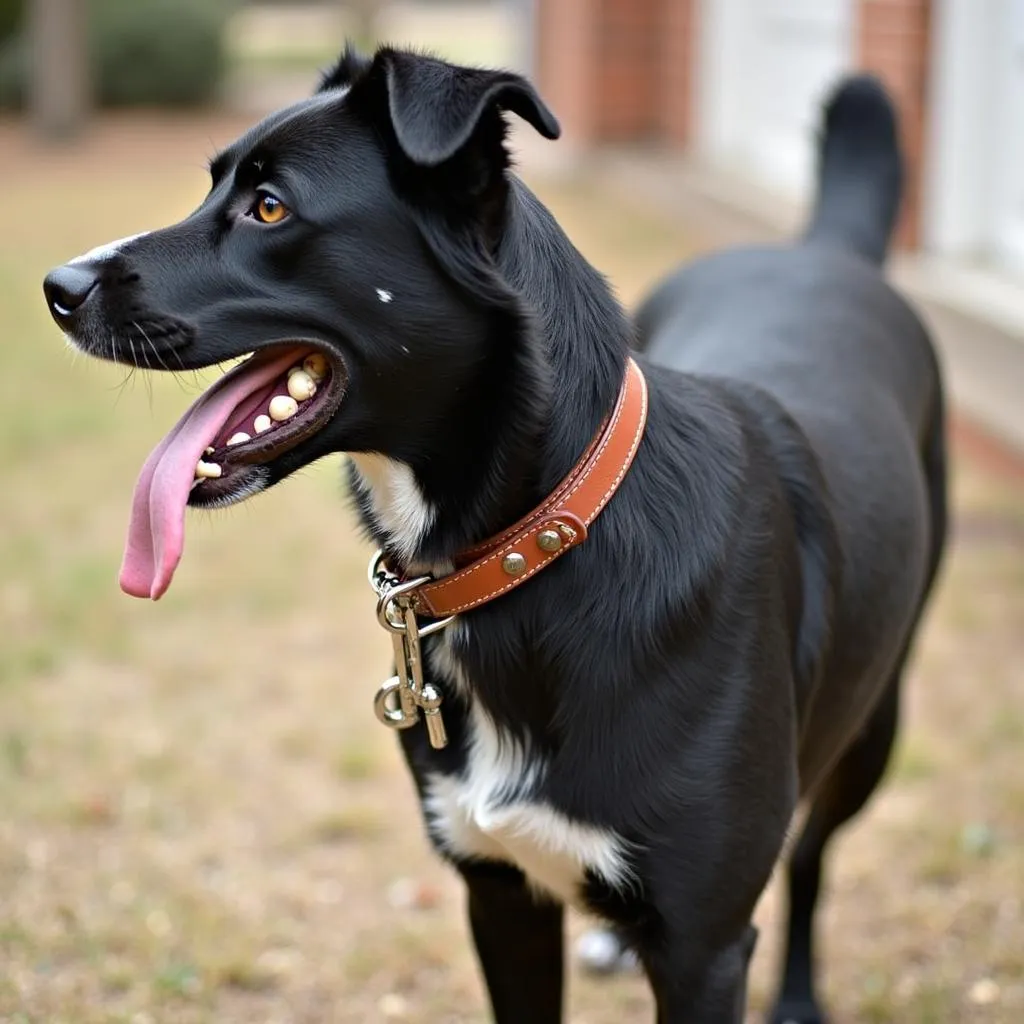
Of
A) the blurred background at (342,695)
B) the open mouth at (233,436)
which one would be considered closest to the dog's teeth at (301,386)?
the open mouth at (233,436)

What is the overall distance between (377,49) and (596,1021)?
2024mm

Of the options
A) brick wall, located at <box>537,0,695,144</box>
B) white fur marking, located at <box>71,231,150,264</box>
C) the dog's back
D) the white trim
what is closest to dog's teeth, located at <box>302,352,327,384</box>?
white fur marking, located at <box>71,231,150,264</box>

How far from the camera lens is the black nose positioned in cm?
196

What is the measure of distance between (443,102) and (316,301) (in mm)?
302

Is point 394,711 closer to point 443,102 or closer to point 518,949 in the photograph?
point 518,949

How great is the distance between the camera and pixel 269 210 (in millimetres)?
1972

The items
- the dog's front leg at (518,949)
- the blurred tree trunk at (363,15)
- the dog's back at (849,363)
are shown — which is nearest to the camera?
the dog's front leg at (518,949)

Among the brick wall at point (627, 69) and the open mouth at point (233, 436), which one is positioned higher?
the open mouth at point (233, 436)

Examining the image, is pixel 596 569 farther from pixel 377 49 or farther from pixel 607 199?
pixel 607 199

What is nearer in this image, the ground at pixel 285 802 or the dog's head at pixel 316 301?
the dog's head at pixel 316 301

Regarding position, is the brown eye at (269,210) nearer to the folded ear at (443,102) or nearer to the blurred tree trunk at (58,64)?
the folded ear at (443,102)

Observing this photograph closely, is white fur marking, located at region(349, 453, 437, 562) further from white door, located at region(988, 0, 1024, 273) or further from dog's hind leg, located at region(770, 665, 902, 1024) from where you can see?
white door, located at region(988, 0, 1024, 273)

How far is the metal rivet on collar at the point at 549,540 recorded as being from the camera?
6.59ft

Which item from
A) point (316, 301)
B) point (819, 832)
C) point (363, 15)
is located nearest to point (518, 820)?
point (316, 301)
